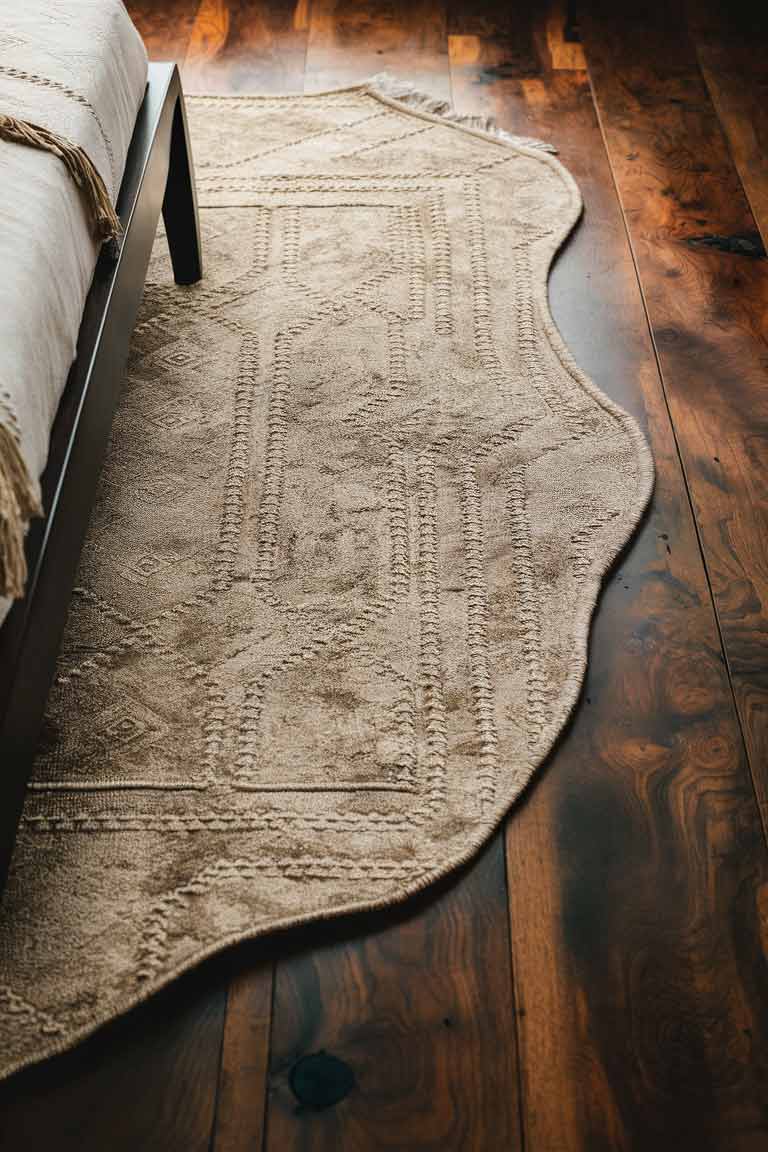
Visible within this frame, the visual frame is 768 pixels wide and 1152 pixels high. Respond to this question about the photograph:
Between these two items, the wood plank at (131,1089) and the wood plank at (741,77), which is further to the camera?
the wood plank at (741,77)

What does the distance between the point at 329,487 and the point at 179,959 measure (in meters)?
0.66

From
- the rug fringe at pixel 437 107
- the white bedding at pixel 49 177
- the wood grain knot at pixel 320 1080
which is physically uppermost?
the white bedding at pixel 49 177

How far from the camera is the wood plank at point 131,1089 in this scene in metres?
0.87

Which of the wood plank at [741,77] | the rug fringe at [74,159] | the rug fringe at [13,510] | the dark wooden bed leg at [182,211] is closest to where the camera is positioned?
the rug fringe at [13,510]

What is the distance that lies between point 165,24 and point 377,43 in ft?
1.54

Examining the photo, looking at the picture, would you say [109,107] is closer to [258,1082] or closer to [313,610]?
[313,610]

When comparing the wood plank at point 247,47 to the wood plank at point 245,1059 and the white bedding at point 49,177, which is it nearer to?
the white bedding at point 49,177

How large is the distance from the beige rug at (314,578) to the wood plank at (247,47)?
37 centimetres

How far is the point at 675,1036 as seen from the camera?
3.07 ft

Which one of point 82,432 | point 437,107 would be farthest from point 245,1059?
point 437,107

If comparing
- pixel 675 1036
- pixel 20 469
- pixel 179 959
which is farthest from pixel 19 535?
pixel 675 1036

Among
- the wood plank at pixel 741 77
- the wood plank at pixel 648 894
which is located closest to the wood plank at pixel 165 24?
the wood plank at pixel 741 77

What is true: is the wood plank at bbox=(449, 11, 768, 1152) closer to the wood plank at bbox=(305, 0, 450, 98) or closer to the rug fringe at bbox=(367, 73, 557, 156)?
the rug fringe at bbox=(367, 73, 557, 156)

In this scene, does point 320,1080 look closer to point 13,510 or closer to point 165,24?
point 13,510
